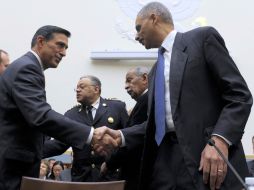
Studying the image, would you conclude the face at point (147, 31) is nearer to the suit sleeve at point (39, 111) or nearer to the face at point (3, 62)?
the suit sleeve at point (39, 111)

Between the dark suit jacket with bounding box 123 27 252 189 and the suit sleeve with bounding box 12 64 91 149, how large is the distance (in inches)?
26.9

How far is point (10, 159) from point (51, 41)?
2.60 ft

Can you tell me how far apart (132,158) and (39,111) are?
0.84 m

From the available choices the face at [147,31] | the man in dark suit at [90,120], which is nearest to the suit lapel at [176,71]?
the face at [147,31]

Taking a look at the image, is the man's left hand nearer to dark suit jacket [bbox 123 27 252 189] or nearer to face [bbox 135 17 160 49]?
dark suit jacket [bbox 123 27 252 189]

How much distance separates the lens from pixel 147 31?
9.41ft

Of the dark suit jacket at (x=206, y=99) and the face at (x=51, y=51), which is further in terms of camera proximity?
the face at (x=51, y=51)

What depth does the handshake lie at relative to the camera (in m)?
3.08

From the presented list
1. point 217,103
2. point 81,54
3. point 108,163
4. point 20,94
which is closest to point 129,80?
point 108,163

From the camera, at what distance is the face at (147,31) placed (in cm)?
286

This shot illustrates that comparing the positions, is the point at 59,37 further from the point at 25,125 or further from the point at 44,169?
the point at 44,169

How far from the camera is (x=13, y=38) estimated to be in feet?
28.7

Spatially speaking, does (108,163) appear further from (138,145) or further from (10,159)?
(10,159)

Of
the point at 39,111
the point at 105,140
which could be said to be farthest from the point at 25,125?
the point at 105,140
